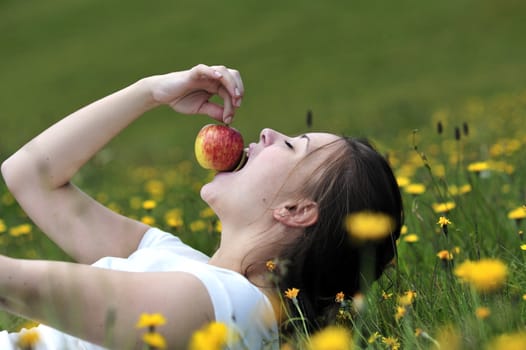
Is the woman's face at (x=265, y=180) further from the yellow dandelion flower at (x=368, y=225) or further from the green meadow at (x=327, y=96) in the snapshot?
the green meadow at (x=327, y=96)

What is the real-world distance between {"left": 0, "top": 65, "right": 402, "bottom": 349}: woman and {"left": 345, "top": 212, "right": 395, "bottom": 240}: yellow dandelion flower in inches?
1.1


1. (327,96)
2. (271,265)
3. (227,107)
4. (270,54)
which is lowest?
(327,96)

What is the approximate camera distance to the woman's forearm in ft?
7.95

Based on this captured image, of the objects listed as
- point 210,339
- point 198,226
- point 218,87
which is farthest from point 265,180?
point 198,226

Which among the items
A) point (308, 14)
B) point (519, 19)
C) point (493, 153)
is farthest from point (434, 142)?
point (308, 14)

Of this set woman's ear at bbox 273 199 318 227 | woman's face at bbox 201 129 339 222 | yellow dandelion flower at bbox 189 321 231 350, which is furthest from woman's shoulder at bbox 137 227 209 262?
yellow dandelion flower at bbox 189 321 231 350

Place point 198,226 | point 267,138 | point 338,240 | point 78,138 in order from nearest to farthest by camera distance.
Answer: point 338,240 < point 267,138 < point 78,138 < point 198,226

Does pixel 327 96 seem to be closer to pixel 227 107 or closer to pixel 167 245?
pixel 227 107

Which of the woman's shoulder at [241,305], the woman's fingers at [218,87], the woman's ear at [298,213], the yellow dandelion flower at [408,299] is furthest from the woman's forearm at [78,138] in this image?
the yellow dandelion flower at [408,299]

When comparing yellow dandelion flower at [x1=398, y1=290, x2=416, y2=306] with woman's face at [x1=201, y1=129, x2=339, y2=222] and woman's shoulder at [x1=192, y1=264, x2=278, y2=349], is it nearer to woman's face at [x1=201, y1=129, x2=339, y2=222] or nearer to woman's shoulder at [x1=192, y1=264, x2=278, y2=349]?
woman's shoulder at [x1=192, y1=264, x2=278, y2=349]

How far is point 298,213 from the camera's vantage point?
2.05m

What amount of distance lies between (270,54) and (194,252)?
1391 cm

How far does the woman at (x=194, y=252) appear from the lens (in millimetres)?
1622

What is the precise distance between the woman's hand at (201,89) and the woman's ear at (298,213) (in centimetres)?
42
